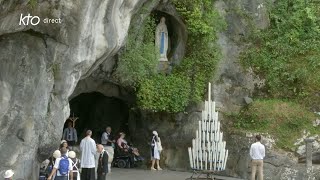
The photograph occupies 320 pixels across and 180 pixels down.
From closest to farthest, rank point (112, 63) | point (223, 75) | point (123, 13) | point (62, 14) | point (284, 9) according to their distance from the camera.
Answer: point (62, 14) < point (123, 13) < point (112, 63) < point (223, 75) < point (284, 9)

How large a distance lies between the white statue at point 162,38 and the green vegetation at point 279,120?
3503 millimetres

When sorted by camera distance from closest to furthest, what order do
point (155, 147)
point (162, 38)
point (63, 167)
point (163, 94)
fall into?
point (63, 167) < point (155, 147) < point (163, 94) < point (162, 38)

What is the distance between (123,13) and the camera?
17266mm

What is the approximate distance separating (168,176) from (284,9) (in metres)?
8.77

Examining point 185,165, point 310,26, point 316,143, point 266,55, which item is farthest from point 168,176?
point 310,26

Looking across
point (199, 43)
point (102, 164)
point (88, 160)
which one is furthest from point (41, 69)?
point (199, 43)

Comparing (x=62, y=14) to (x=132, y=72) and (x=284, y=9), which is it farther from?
(x=284, y=9)

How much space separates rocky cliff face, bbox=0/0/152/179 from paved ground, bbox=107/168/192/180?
11.4 ft

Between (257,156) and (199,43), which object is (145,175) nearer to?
(257,156)

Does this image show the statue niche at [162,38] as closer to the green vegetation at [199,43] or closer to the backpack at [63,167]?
the green vegetation at [199,43]

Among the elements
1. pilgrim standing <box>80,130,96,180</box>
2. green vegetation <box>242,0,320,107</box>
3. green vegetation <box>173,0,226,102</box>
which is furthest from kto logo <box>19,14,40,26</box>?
green vegetation <box>242,0,320,107</box>

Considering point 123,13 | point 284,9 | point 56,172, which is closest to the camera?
point 56,172

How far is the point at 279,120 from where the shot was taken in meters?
20.6

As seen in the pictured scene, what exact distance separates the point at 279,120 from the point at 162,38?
5.21 m
